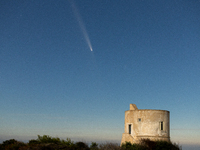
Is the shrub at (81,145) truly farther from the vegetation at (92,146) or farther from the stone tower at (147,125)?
the stone tower at (147,125)

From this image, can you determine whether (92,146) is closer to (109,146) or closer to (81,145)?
(81,145)

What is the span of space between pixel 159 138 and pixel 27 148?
1328 centimetres

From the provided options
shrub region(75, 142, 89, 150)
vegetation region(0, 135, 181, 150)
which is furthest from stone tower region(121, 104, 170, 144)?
shrub region(75, 142, 89, 150)

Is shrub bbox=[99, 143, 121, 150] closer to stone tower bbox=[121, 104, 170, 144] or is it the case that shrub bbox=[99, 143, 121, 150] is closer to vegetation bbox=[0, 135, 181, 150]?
vegetation bbox=[0, 135, 181, 150]

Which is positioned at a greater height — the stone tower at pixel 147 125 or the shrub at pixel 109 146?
the stone tower at pixel 147 125

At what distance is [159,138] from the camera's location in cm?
2391

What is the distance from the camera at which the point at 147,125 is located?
24031 mm

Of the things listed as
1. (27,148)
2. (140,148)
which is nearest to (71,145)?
(27,148)

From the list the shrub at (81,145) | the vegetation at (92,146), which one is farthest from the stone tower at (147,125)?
the shrub at (81,145)

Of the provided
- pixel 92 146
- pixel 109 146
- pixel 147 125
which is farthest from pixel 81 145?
pixel 147 125

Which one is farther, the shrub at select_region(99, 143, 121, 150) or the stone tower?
the stone tower

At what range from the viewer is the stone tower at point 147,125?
78.5 ft

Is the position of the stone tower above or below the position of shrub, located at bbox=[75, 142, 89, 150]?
above

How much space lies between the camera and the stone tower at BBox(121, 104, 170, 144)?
23.9 m
